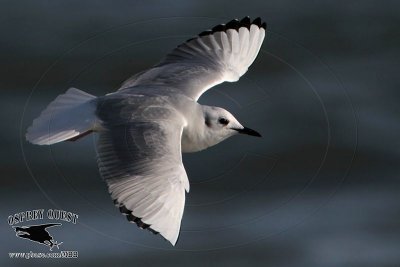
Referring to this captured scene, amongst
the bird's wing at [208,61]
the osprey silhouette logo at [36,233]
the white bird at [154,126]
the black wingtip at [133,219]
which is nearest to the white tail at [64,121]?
the white bird at [154,126]

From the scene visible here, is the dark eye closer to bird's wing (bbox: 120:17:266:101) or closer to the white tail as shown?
bird's wing (bbox: 120:17:266:101)

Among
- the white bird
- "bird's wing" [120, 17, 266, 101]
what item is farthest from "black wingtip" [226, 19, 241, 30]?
the white bird

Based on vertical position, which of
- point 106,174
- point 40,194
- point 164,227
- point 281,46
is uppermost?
point 281,46

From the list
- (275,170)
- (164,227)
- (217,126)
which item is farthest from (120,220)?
(164,227)

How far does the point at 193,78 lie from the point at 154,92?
0.42 meters

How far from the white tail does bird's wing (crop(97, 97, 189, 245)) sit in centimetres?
9

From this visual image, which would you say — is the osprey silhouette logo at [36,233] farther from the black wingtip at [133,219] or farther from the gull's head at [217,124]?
the black wingtip at [133,219]

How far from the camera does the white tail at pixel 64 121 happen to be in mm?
6695

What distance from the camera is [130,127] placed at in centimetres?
666

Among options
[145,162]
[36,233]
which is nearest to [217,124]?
[145,162]

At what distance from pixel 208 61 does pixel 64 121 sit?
1263mm

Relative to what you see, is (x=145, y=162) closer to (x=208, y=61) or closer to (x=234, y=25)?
(x=208, y=61)

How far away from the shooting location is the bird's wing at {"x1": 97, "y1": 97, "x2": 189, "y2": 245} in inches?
244

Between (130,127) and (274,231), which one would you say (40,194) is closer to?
(274,231)
